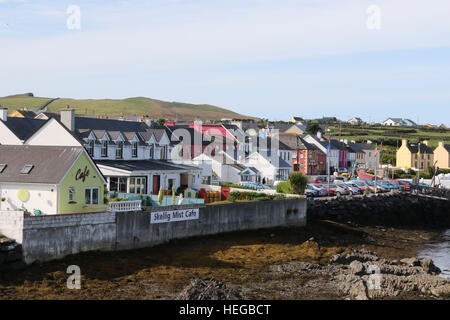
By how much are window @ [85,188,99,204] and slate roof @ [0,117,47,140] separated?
518 inches

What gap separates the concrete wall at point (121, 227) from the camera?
30594 millimetres

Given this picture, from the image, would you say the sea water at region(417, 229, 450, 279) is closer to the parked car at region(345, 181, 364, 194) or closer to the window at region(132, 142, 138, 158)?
the parked car at region(345, 181, 364, 194)

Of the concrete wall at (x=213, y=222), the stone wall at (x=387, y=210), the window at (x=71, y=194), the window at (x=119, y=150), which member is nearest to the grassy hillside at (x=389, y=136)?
the stone wall at (x=387, y=210)

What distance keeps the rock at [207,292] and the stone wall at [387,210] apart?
27372 mm

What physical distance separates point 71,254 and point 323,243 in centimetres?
1913

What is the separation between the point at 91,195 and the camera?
3903 cm

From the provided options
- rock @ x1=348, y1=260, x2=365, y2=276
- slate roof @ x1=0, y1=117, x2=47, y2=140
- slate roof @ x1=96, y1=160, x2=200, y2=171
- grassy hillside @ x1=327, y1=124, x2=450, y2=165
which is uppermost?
grassy hillside @ x1=327, y1=124, x2=450, y2=165

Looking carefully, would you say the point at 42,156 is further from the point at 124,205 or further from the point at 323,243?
the point at 323,243

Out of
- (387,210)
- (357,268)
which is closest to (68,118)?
(357,268)

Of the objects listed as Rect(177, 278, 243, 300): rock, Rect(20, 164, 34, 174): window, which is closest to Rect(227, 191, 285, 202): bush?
Rect(20, 164, 34, 174): window

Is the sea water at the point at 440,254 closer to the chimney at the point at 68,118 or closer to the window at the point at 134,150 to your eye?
the window at the point at 134,150

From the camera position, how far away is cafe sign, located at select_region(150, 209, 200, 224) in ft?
125

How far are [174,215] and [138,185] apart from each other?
1181 centimetres

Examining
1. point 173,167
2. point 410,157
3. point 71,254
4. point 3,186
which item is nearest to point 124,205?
point 71,254
